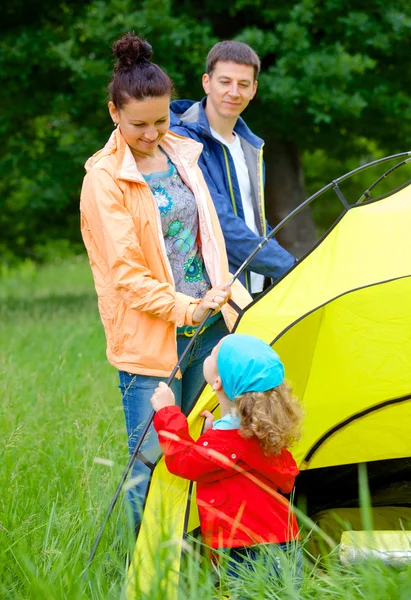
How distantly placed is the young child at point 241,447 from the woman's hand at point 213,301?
0.13 m

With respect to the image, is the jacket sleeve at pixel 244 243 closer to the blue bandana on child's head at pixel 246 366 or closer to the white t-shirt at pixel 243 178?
the white t-shirt at pixel 243 178

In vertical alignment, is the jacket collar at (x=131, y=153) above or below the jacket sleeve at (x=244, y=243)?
above

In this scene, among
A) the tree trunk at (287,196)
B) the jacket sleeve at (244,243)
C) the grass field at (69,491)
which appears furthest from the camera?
the tree trunk at (287,196)

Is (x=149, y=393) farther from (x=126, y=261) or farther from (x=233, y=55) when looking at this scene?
(x=233, y=55)

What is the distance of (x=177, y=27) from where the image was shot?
293 inches

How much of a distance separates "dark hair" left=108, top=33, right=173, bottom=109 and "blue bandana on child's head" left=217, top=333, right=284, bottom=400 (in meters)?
0.77

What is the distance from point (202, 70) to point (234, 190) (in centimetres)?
467

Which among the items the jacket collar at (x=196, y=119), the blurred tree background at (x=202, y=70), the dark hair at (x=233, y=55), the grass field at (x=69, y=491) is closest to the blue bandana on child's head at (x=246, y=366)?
the grass field at (x=69, y=491)

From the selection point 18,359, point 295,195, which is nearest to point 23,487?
point 18,359

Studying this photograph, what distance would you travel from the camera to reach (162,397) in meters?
2.48

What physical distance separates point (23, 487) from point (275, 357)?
1155 mm

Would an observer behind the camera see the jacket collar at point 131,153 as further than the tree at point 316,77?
No

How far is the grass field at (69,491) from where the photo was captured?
2.10m

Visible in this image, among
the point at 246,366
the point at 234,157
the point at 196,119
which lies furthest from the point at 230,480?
the point at 196,119
